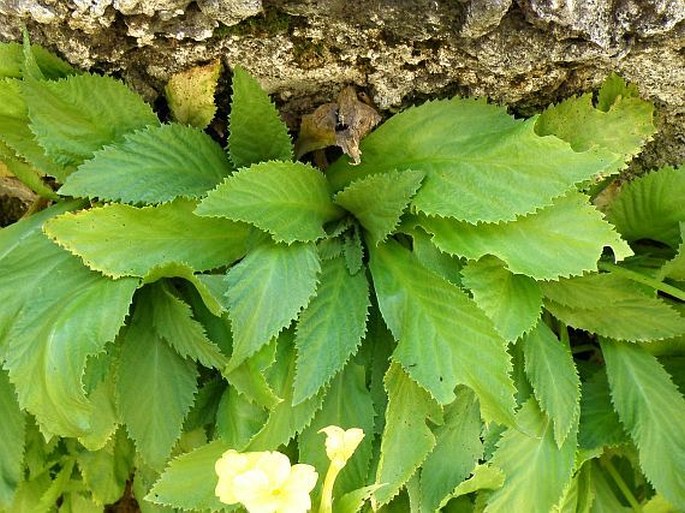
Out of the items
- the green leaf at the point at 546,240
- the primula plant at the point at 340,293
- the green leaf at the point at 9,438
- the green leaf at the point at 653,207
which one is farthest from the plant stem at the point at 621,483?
the green leaf at the point at 9,438

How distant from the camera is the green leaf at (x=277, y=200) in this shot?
1280 mm

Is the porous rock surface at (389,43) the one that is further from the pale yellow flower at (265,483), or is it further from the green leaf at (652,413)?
the pale yellow flower at (265,483)

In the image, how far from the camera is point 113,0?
4.28 ft

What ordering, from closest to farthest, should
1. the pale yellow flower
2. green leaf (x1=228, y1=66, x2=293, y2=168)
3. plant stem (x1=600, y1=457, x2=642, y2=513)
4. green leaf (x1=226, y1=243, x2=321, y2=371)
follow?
1. the pale yellow flower
2. green leaf (x1=226, y1=243, x2=321, y2=371)
3. green leaf (x1=228, y1=66, x2=293, y2=168)
4. plant stem (x1=600, y1=457, x2=642, y2=513)

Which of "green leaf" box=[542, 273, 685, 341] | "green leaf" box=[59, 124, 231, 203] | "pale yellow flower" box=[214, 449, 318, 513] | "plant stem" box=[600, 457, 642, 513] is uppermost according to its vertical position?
"green leaf" box=[59, 124, 231, 203]

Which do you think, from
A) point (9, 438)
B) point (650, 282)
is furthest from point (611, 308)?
point (9, 438)

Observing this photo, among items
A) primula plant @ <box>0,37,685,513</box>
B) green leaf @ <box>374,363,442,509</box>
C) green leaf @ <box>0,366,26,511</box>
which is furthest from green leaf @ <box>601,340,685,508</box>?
green leaf @ <box>0,366,26,511</box>

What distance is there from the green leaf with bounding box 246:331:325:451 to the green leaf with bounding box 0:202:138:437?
264 millimetres

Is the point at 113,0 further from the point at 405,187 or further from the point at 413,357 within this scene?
the point at 413,357

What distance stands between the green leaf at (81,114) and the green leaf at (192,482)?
539 mm

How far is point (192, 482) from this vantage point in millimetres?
1416

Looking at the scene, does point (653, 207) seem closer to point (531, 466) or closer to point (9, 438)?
point (531, 466)

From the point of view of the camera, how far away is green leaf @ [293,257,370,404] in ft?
4.30

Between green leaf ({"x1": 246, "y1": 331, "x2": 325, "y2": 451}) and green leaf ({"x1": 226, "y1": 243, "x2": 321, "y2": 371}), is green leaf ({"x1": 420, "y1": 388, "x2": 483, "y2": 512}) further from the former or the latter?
green leaf ({"x1": 226, "y1": 243, "x2": 321, "y2": 371})
